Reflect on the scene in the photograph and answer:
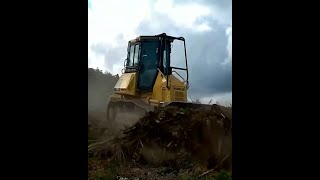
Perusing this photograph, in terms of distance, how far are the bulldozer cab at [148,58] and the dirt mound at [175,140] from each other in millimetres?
506

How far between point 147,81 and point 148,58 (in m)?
0.26

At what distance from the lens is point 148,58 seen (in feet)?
13.3

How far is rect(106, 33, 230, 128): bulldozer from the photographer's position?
12.9 ft

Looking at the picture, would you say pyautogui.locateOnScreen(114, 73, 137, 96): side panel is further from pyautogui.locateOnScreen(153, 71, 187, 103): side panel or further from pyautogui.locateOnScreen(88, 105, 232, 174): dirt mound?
pyautogui.locateOnScreen(88, 105, 232, 174): dirt mound
